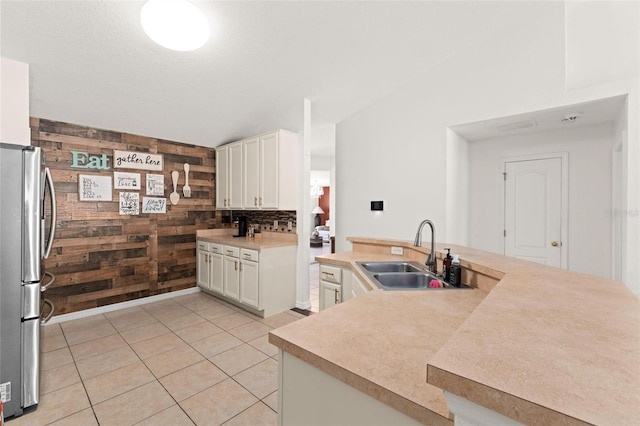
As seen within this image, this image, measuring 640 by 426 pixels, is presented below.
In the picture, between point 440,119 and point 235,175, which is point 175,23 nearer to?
point 235,175

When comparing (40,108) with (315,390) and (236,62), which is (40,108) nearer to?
(236,62)

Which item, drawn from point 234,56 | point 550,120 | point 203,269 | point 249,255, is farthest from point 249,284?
point 550,120

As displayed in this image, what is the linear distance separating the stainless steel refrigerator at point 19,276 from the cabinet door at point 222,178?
8.48 feet

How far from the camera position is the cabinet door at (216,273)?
12.9 ft

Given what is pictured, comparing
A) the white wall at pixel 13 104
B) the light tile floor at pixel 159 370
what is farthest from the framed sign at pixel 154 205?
the white wall at pixel 13 104

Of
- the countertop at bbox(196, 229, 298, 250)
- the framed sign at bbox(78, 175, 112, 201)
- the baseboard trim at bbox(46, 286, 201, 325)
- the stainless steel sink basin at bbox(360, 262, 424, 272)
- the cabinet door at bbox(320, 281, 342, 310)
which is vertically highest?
the framed sign at bbox(78, 175, 112, 201)

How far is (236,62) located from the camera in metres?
2.77

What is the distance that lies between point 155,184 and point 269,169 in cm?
165

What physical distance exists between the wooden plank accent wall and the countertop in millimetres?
175

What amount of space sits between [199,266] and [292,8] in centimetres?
362

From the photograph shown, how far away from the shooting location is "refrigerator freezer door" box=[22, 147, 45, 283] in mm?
1808

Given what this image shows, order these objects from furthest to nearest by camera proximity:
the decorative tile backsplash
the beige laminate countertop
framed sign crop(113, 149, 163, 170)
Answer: the decorative tile backsplash, framed sign crop(113, 149, 163, 170), the beige laminate countertop

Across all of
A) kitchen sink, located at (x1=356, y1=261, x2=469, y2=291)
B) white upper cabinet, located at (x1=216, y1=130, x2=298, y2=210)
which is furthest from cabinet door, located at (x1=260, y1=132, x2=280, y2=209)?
kitchen sink, located at (x1=356, y1=261, x2=469, y2=291)

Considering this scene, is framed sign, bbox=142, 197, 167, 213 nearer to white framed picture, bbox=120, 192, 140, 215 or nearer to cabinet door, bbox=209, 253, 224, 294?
white framed picture, bbox=120, 192, 140, 215
